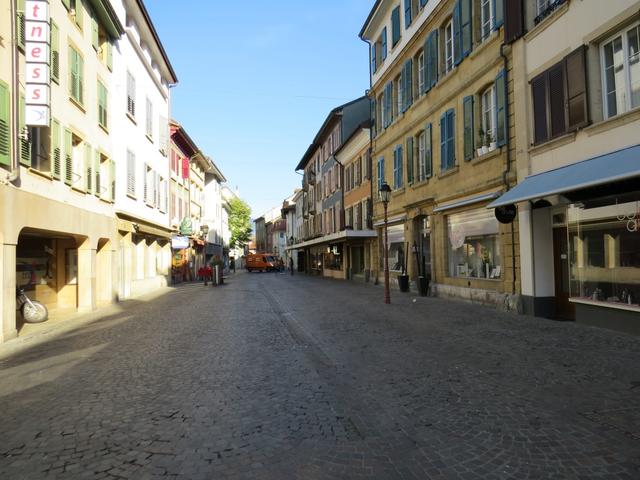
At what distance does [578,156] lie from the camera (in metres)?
10.0

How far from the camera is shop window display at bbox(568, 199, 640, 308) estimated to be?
29.0ft

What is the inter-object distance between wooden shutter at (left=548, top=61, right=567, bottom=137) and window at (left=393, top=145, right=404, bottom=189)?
1065 cm

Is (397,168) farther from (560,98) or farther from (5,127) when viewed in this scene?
(5,127)

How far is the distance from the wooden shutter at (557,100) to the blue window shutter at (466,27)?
446 cm

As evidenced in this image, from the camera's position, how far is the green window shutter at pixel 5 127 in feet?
32.0

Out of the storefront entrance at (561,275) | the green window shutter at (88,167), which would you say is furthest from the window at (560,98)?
the green window shutter at (88,167)

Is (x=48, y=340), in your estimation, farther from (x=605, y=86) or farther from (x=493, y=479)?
(x=605, y=86)

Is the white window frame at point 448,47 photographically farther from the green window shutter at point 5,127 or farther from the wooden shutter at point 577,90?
the green window shutter at point 5,127

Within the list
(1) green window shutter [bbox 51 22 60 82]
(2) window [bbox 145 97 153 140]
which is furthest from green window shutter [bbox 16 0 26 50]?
(2) window [bbox 145 97 153 140]

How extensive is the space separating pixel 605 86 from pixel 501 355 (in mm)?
5825

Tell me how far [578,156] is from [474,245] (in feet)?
17.9

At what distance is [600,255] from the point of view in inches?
381

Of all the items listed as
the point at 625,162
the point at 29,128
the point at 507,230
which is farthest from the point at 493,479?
the point at 29,128

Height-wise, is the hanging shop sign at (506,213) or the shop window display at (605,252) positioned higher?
the hanging shop sign at (506,213)
